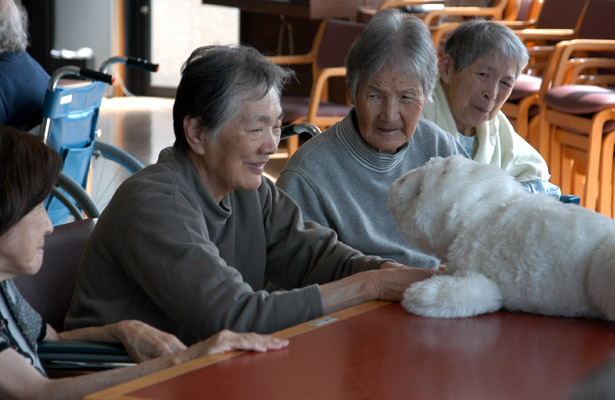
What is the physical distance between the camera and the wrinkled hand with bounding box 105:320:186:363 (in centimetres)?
140

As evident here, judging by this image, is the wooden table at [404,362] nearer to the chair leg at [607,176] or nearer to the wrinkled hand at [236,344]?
the wrinkled hand at [236,344]

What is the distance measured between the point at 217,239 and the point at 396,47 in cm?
64

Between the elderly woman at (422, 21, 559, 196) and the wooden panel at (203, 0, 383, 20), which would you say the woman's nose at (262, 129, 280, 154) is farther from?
the wooden panel at (203, 0, 383, 20)

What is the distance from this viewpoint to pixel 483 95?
2402 millimetres

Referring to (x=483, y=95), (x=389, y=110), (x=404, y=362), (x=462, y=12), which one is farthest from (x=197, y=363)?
(x=462, y=12)

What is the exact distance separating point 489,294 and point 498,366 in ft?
0.78

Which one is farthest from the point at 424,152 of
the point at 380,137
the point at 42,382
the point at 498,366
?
the point at 42,382

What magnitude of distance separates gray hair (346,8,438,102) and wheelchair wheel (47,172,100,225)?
1.24m

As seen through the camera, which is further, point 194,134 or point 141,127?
point 141,127

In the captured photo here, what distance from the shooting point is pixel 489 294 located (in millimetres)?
1349

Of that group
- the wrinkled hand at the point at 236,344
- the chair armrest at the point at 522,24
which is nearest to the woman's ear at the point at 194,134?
the wrinkled hand at the point at 236,344

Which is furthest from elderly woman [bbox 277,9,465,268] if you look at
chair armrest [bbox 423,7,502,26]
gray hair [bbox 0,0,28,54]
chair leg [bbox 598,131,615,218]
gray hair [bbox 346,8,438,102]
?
chair armrest [bbox 423,7,502,26]

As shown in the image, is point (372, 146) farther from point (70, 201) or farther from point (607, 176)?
point (607, 176)

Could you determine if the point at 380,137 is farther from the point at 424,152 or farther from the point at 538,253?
the point at 538,253
